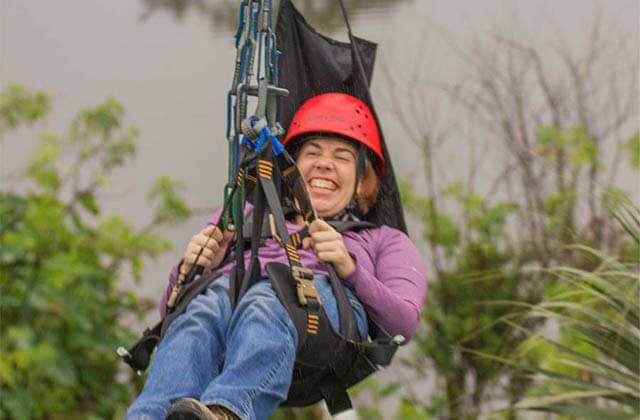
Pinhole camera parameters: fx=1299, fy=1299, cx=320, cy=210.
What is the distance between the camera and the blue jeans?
2434 mm

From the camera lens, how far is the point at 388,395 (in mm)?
5910

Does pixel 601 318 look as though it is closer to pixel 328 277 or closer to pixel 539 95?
pixel 328 277

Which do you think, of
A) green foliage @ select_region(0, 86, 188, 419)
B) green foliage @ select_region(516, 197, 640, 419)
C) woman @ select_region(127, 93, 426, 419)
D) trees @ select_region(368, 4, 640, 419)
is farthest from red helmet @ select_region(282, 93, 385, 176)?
trees @ select_region(368, 4, 640, 419)

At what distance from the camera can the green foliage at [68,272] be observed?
5.42 metres

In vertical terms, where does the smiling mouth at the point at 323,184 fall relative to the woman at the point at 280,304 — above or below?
above

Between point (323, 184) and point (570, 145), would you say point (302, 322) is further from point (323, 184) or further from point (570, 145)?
point (570, 145)

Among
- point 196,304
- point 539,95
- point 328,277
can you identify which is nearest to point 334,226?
point 328,277

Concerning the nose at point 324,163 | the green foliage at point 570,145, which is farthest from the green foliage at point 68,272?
the nose at point 324,163

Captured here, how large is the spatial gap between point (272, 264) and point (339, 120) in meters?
0.44

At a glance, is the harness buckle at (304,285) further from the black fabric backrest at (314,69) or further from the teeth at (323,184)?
the black fabric backrest at (314,69)

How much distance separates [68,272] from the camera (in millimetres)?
5492

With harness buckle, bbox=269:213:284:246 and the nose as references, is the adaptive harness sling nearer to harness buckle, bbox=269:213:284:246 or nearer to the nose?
harness buckle, bbox=269:213:284:246

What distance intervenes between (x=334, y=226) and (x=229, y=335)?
0.42 m

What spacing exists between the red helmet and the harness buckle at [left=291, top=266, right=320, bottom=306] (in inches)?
17.4
